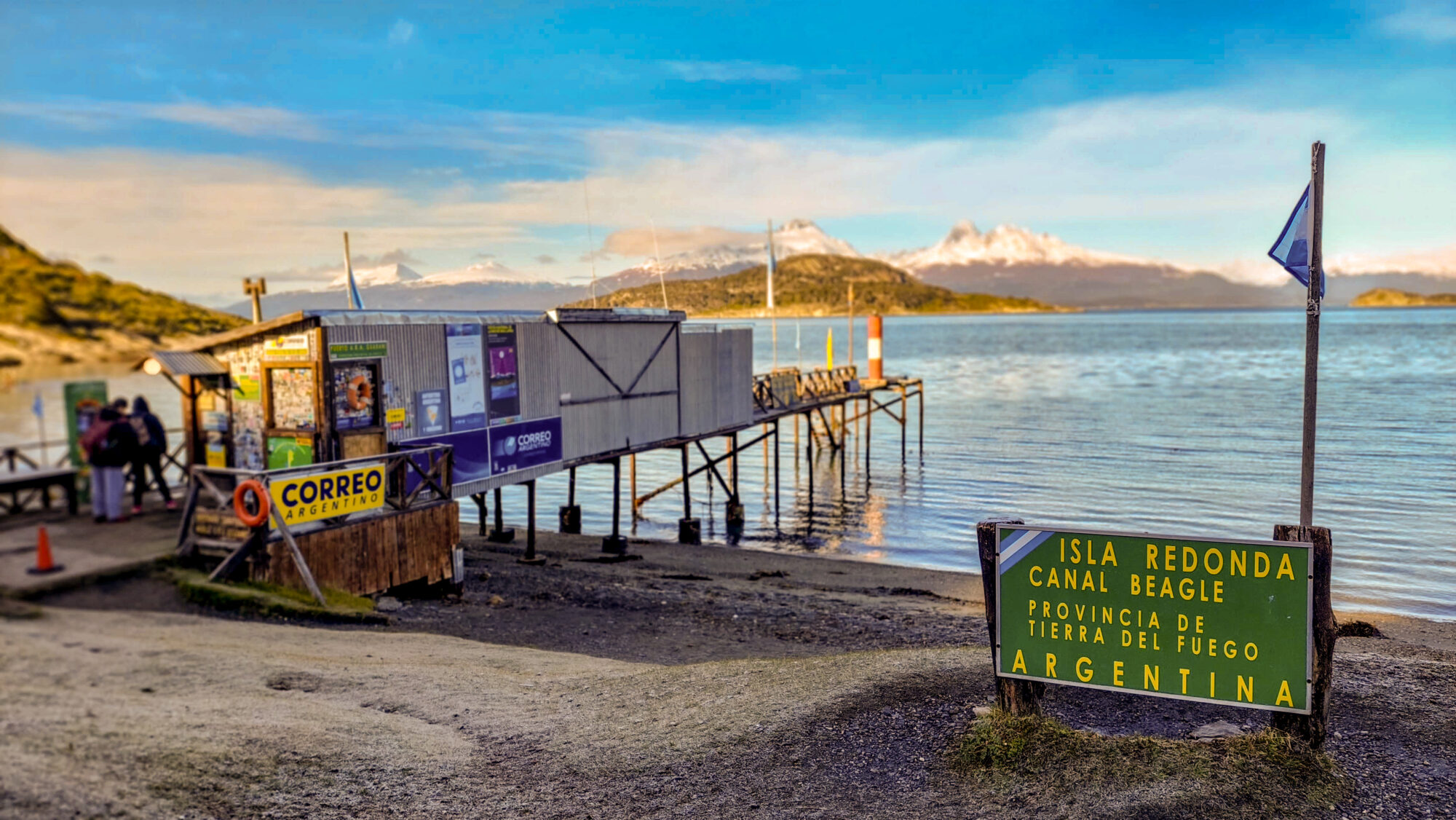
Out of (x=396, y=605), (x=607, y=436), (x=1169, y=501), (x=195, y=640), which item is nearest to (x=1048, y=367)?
(x=1169, y=501)

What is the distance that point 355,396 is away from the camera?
14.8 meters

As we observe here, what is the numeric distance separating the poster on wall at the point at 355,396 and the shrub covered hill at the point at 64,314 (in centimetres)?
1266

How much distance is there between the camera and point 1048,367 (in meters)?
105

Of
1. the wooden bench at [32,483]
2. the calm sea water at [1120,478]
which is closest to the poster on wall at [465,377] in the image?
the calm sea water at [1120,478]

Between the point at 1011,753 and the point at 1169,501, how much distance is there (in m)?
27.4

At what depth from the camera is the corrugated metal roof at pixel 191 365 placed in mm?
11023

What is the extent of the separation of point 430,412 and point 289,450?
109 inches

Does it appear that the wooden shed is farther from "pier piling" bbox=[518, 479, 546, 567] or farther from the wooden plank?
"pier piling" bbox=[518, 479, 546, 567]

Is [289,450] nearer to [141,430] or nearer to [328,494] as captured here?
[328,494]

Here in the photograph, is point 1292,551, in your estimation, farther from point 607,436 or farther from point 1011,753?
point 607,436

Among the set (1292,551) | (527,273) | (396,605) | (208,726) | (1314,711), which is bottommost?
(396,605)

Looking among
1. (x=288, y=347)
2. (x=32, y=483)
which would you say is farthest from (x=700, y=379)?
(x=32, y=483)

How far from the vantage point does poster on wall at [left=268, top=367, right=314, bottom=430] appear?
555 inches

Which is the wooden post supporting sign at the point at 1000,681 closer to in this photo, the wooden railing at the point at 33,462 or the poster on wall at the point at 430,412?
the wooden railing at the point at 33,462
